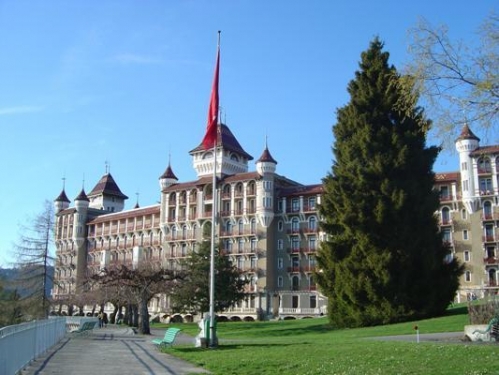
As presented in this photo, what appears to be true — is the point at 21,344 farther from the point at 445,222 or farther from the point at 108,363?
the point at 445,222

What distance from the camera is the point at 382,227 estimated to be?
3891cm

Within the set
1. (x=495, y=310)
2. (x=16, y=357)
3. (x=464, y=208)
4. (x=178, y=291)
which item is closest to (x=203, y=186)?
(x=178, y=291)

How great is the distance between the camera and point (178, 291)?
6391 centimetres

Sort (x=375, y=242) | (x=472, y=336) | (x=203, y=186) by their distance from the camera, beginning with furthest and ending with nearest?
(x=203, y=186), (x=375, y=242), (x=472, y=336)

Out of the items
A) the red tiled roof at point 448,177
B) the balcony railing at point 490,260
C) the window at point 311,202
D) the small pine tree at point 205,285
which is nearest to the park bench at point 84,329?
the small pine tree at point 205,285

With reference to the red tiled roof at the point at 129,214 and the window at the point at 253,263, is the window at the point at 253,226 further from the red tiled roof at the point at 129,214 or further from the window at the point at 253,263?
the red tiled roof at the point at 129,214

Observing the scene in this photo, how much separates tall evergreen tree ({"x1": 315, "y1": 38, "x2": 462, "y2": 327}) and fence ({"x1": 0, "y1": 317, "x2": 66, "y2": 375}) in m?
20.6

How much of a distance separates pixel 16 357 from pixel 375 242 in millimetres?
27525

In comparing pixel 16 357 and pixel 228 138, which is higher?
pixel 228 138

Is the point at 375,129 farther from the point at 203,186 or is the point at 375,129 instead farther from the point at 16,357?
the point at 203,186

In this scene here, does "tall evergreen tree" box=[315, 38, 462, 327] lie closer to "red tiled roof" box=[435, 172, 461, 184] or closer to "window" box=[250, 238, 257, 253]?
"red tiled roof" box=[435, 172, 461, 184]

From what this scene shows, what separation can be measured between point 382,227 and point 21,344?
27.2 metres

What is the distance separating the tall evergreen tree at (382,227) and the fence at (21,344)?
67.5 ft

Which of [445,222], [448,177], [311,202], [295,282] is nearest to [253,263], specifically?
[295,282]
